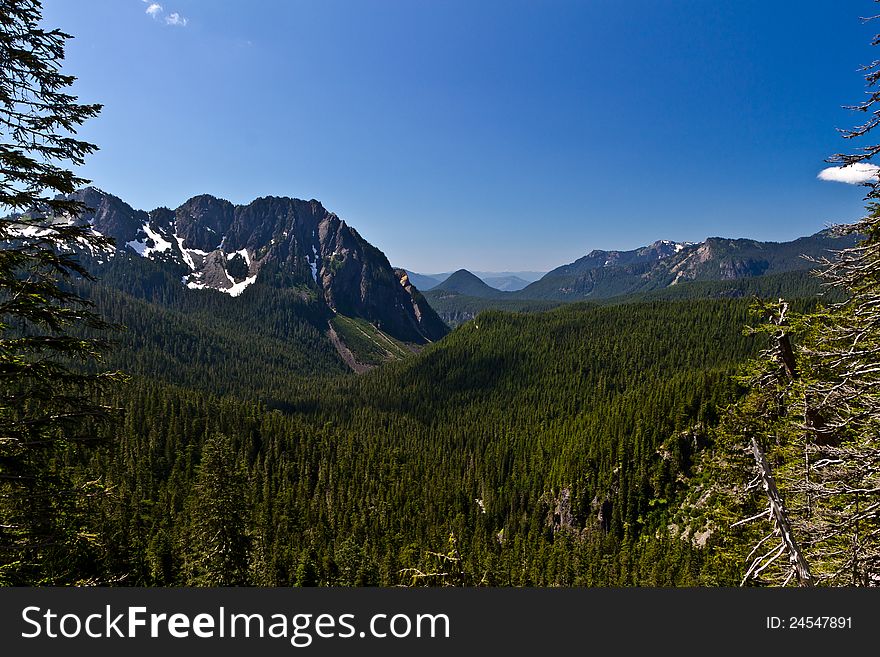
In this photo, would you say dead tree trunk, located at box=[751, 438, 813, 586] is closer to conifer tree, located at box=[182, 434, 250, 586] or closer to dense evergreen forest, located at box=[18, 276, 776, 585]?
dense evergreen forest, located at box=[18, 276, 776, 585]

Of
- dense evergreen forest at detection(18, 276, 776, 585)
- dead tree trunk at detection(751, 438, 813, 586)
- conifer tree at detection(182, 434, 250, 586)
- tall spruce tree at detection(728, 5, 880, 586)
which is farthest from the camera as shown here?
dense evergreen forest at detection(18, 276, 776, 585)

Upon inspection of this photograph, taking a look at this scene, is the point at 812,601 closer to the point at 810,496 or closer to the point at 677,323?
the point at 810,496

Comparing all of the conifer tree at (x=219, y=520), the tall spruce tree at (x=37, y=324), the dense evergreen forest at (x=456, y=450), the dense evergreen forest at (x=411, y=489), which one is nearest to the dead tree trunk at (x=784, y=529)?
the dense evergreen forest at (x=456, y=450)

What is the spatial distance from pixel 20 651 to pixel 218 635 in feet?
10.3

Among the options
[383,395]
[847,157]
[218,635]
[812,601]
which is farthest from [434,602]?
[383,395]

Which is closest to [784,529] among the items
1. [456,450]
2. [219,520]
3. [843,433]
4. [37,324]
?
[843,433]

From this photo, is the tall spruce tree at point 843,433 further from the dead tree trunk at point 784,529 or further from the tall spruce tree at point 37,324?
the tall spruce tree at point 37,324

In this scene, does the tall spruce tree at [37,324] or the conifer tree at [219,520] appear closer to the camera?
the tall spruce tree at [37,324]

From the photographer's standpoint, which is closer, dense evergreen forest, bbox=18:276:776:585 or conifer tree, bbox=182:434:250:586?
conifer tree, bbox=182:434:250:586

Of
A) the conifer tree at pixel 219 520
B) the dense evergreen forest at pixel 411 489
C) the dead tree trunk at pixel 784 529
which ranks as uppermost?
the dead tree trunk at pixel 784 529

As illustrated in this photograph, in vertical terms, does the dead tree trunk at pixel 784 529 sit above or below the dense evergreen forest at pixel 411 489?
above

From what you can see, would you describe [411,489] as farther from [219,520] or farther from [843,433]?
[843,433]

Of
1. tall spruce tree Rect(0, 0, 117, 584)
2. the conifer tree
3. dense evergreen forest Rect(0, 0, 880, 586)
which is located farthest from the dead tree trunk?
the conifer tree

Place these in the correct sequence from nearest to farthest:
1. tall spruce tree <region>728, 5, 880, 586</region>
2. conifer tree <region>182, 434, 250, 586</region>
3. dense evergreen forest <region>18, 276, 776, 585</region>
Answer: tall spruce tree <region>728, 5, 880, 586</region> < conifer tree <region>182, 434, 250, 586</region> < dense evergreen forest <region>18, 276, 776, 585</region>
